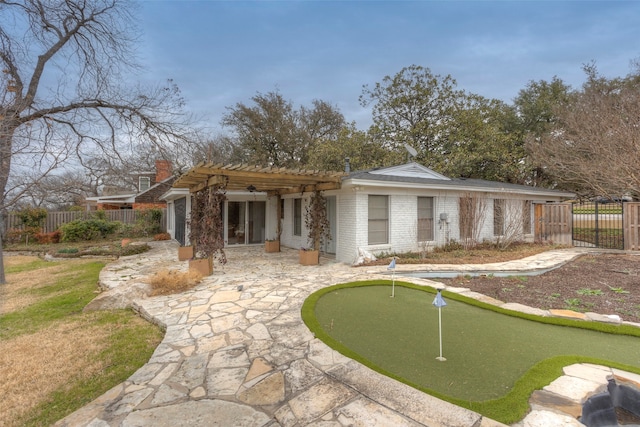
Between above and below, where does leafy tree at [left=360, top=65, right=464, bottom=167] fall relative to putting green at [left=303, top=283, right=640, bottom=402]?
above

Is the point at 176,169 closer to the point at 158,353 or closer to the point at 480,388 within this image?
the point at 158,353

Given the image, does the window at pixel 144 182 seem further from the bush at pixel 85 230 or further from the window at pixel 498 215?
the window at pixel 498 215

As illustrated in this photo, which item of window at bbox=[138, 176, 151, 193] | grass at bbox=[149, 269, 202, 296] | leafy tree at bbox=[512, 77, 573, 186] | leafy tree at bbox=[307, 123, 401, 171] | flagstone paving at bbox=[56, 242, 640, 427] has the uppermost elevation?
leafy tree at bbox=[512, 77, 573, 186]

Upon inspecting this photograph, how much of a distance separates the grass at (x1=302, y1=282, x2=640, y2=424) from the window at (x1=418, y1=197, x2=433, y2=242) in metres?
4.95

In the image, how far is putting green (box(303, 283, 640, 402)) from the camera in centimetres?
270

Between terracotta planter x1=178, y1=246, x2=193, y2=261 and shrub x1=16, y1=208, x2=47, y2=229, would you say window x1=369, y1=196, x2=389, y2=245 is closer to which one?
terracotta planter x1=178, y1=246, x2=193, y2=261

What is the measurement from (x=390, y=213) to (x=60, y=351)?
26.0 ft

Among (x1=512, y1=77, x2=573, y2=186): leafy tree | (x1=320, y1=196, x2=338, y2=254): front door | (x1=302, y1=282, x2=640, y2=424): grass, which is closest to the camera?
(x1=302, y1=282, x2=640, y2=424): grass

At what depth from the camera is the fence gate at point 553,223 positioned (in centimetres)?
1183

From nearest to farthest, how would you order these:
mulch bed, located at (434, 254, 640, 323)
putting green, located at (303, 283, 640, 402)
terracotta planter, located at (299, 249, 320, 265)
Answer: putting green, located at (303, 283, 640, 402), mulch bed, located at (434, 254, 640, 323), terracotta planter, located at (299, 249, 320, 265)

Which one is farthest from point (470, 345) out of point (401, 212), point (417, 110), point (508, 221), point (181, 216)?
point (417, 110)

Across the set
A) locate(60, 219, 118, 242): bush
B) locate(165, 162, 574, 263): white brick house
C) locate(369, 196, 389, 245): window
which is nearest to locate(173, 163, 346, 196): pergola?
locate(165, 162, 574, 263): white brick house

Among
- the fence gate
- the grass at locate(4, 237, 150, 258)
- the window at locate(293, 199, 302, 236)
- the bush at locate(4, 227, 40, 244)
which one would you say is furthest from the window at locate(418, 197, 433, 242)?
the bush at locate(4, 227, 40, 244)

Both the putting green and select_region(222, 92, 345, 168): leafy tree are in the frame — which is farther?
select_region(222, 92, 345, 168): leafy tree
